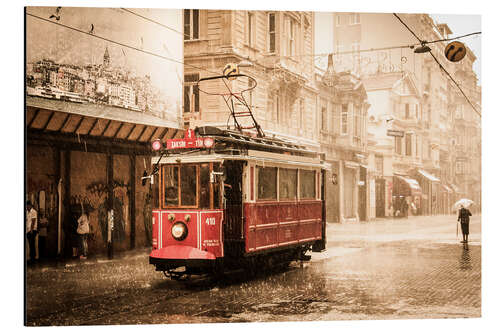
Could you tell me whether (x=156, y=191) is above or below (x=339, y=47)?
below

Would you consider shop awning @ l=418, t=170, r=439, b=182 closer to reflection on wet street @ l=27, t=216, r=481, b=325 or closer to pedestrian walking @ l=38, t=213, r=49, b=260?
reflection on wet street @ l=27, t=216, r=481, b=325

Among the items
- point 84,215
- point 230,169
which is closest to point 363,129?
point 230,169

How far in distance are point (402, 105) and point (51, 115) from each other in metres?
6.41

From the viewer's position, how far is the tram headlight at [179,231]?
10.1 meters

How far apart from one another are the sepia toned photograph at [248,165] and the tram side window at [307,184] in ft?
0.16

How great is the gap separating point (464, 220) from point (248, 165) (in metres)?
4.39

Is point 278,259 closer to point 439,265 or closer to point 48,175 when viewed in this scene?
point 439,265

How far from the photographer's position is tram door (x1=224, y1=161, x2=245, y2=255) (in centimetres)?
1030

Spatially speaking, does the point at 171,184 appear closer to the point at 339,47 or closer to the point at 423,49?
the point at 339,47

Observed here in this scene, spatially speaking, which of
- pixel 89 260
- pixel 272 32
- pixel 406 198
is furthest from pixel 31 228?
pixel 406 198

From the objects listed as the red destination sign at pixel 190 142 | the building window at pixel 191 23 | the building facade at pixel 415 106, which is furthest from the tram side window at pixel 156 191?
the building facade at pixel 415 106

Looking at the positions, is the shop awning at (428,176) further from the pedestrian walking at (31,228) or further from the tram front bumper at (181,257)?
the pedestrian walking at (31,228)

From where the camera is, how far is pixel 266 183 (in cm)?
1093

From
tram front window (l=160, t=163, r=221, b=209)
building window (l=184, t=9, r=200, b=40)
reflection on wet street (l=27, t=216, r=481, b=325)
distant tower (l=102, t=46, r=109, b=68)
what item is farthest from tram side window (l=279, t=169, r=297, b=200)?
distant tower (l=102, t=46, r=109, b=68)
